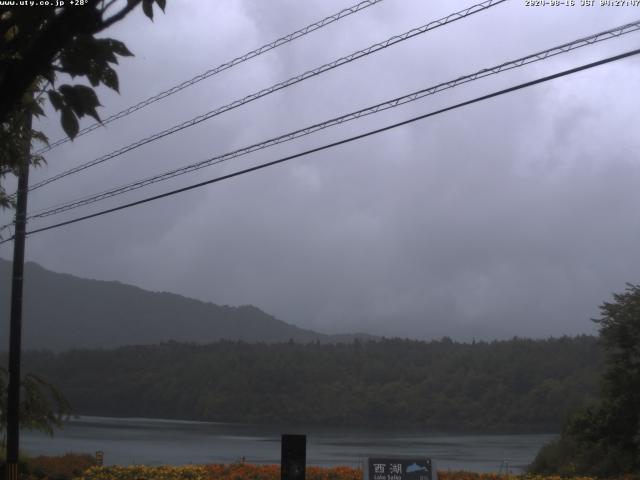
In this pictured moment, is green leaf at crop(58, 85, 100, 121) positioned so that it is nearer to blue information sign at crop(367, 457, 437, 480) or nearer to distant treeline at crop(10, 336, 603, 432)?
blue information sign at crop(367, 457, 437, 480)

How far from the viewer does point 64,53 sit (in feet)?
10.4

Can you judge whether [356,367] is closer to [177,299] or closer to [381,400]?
[381,400]

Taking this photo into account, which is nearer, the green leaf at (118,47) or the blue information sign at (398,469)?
the green leaf at (118,47)

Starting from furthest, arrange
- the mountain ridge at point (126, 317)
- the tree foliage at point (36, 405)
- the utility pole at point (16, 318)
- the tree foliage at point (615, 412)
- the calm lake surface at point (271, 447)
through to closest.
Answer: the mountain ridge at point (126, 317), the calm lake surface at point (271, 447), the tree foliage at point (615, 412), the tree foliage at point (36, 405), the utility pole at point (16, 318)

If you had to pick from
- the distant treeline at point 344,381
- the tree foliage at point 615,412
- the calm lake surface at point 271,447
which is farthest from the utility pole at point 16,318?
the distant treeline at point 344,381

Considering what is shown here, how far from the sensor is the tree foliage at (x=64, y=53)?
9.66ft

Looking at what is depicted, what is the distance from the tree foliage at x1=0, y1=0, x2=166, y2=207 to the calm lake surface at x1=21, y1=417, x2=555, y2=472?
62.0ft

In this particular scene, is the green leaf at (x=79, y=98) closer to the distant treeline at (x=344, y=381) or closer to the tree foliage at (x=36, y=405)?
the tree foliage at (x=36, y=405)

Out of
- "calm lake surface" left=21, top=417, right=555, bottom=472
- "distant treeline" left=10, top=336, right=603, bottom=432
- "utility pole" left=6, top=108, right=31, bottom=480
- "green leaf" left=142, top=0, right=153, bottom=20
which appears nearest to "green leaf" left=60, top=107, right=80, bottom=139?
"green leaf" left=142, top=0, right=153, bottom=20

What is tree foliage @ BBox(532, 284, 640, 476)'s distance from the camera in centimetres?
1859

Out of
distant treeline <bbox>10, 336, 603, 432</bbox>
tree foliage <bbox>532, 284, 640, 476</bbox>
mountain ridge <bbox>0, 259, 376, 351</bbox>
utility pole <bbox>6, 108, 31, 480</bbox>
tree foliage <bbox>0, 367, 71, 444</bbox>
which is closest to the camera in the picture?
utility pole <bbox>6, 108, 31, 480</bbox>

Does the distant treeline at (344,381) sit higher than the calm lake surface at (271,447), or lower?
higher

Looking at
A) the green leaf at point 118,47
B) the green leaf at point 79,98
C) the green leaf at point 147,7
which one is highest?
the green leaf at point 147,7

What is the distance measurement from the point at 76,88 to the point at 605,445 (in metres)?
18.2
